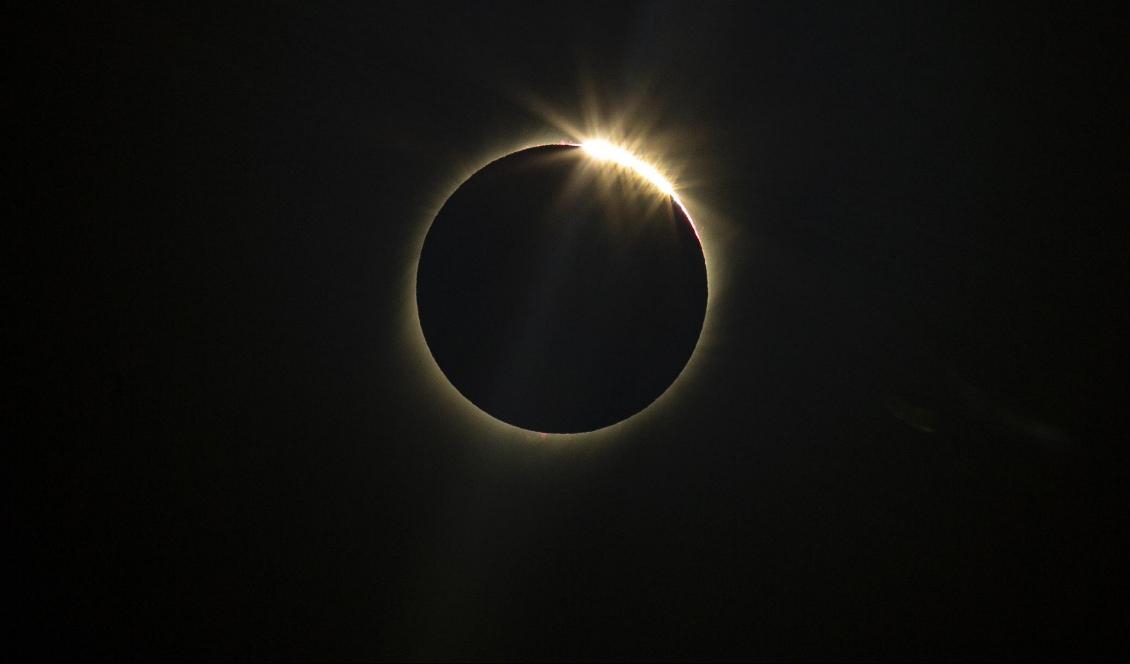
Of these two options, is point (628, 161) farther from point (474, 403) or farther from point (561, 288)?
point (474, 403)

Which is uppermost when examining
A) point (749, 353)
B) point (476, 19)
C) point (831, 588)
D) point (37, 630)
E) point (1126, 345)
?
point (476, 19)

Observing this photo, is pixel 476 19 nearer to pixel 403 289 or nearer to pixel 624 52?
pixel 624 52

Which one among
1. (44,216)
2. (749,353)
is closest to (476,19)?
(749,353)

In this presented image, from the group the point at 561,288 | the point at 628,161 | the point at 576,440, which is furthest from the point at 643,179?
the point at 576,440

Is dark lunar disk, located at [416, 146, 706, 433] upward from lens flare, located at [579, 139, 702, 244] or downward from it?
downward

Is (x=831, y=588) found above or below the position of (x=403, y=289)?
below

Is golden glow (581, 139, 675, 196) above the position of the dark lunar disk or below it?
above
